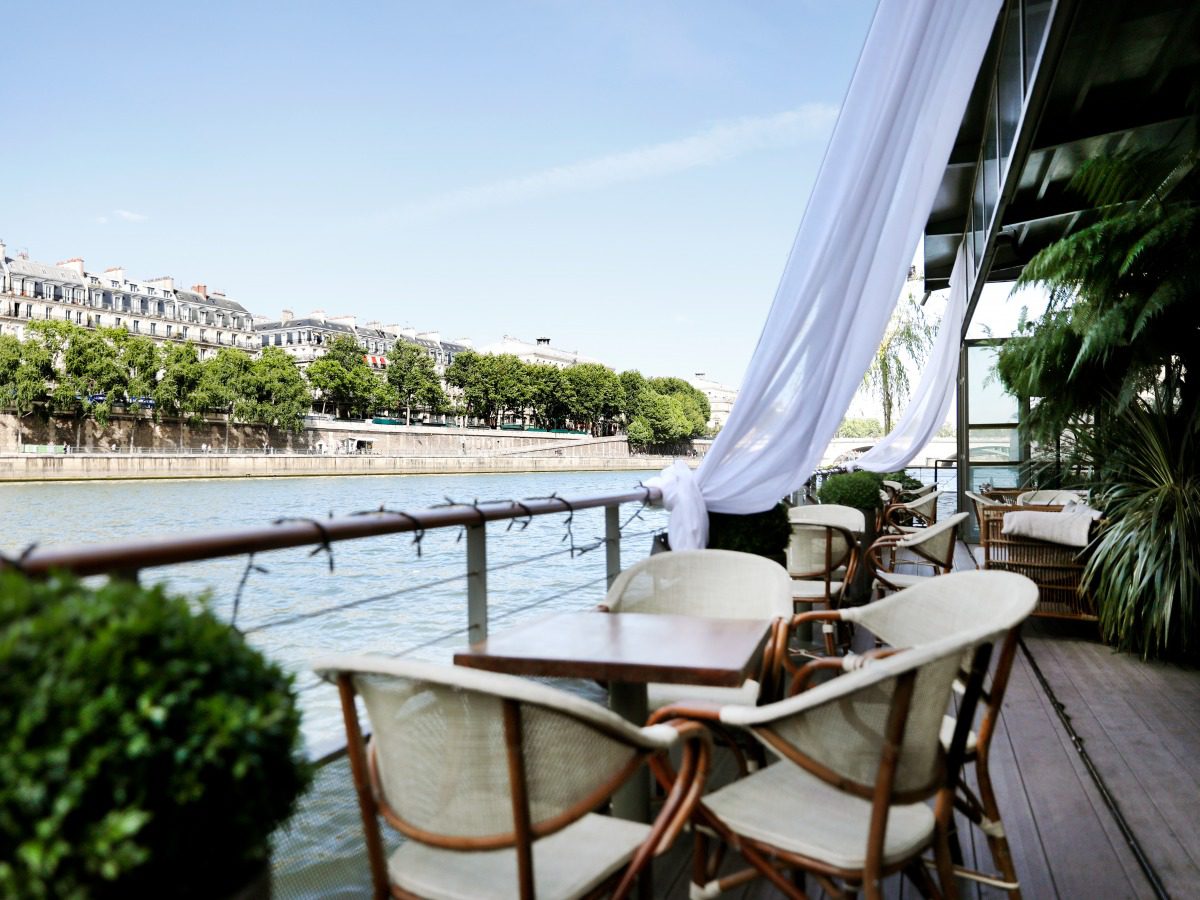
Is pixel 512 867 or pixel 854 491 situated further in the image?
pixel 854 491

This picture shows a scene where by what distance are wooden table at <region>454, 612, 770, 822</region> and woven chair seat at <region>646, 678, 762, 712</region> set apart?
0.23 m

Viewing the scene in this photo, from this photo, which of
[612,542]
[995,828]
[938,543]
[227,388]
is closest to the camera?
[995,828]

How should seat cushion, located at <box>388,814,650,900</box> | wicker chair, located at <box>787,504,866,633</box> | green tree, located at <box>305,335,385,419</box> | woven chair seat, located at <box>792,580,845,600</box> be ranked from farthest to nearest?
green tree, located at <box>305,335,385,419</box>
wicker chair, located at <box>787,504,866,633</box>
woven chair seat, located at <box>792,580,845,600</box>
seat cushion, located at <box>388,814,650,900</box>

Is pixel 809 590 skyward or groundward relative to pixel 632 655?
groundward

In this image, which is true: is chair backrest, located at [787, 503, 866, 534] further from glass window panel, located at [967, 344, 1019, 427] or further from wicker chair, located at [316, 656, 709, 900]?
glass window panel, located at [967, 344, 1019, 427]

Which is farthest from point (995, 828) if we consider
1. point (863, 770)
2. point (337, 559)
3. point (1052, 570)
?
point (337, 559)

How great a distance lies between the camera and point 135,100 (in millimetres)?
50656

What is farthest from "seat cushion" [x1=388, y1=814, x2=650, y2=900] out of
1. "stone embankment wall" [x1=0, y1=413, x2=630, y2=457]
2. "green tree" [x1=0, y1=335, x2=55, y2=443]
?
"green tree" [x1=0, y1=335, x2=55, y2=443]

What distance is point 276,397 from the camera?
5431cm

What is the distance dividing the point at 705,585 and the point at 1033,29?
111 inches

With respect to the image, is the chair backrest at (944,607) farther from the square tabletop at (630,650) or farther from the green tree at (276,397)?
the green tree at (276,397)

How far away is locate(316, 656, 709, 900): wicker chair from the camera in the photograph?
1260 millimetres

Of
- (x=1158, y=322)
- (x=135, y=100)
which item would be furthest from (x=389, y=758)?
(x=135, y=100)

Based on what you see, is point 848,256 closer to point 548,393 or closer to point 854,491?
point 854,491
